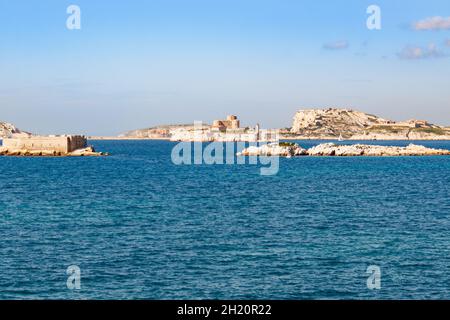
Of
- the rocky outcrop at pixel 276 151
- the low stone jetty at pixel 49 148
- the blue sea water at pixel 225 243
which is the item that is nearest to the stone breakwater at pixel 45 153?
the low stone jetty at pixel 49 148

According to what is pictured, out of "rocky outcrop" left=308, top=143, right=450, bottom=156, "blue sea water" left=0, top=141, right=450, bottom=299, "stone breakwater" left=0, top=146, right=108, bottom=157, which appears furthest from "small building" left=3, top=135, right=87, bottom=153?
"blue sea water" left=0, top=141, right=450, bottom=299

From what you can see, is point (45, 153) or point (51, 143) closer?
point (45, 153)

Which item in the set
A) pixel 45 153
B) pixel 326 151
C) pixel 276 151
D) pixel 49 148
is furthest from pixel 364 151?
pixel 45 153

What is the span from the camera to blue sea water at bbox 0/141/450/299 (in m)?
25.7

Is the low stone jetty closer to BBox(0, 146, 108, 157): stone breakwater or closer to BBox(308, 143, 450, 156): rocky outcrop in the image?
BBox(0, 146, 108, 157): stone breakwater

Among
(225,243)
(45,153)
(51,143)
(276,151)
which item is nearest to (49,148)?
(51,143)

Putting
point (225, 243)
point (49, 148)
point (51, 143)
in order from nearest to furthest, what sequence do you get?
point (225, 243) → point (49, 148) → point (51, 143)

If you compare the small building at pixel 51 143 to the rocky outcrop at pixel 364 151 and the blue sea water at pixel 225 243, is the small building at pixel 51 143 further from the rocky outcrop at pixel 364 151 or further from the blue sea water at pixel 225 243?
the blue sea water at pixel 225 243

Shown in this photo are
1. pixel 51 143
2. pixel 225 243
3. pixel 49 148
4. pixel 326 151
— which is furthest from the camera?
pixel 326 151

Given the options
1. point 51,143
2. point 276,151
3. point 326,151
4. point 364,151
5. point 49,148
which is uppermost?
point 51,143

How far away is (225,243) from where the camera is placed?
35469 millimetres

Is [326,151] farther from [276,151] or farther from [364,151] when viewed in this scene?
[276,151]

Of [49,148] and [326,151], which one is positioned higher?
[49,148]
